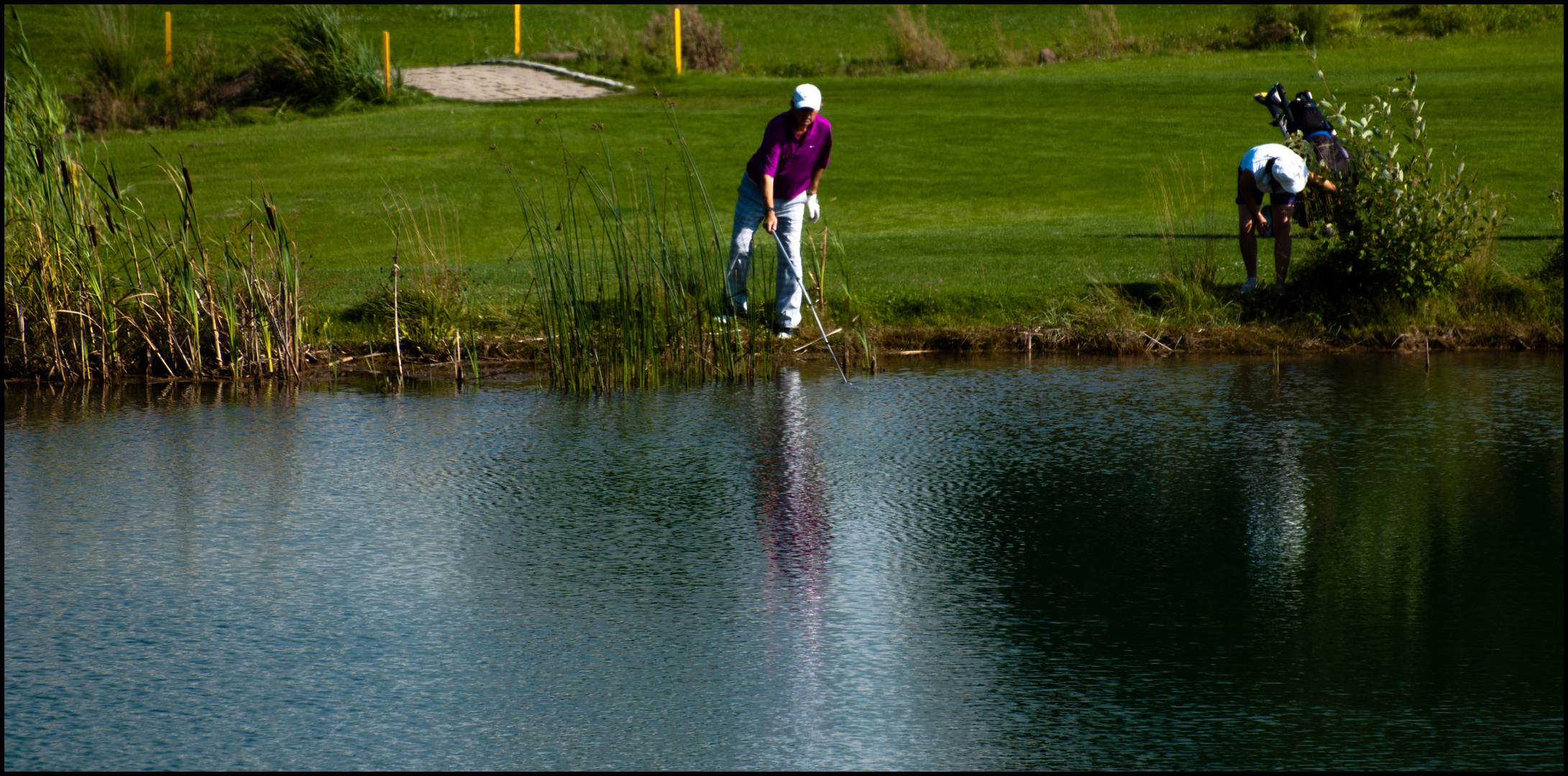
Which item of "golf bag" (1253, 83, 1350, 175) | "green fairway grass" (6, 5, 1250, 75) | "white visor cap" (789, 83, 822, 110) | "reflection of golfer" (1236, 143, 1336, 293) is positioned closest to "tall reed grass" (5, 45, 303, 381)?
"white visor cap" (789, 83, 822, 110)

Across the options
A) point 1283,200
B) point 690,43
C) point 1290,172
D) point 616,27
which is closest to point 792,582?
point 1290,172

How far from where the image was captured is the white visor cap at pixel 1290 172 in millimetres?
10172

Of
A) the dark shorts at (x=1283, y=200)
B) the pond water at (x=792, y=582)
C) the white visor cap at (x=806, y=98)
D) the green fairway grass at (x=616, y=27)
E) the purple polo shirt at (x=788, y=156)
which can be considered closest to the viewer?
the pond water at (x=792, y=582)

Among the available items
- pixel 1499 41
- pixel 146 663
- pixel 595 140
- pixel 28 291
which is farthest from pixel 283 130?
pixel 1499 41

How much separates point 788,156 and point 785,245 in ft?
1.88

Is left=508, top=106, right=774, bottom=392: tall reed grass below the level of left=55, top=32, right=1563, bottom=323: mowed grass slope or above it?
below

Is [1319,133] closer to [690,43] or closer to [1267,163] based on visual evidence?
[1267,163]

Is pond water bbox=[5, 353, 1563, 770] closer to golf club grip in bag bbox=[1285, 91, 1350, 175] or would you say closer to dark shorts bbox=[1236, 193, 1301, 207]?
dark shorts bbox=[1236, 193, 1301, 207]

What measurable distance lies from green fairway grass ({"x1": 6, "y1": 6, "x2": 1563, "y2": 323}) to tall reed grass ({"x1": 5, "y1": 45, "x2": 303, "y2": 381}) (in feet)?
2.42

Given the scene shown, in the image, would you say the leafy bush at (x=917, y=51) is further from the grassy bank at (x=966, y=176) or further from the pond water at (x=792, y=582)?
the pond water at (x=792, y=582)

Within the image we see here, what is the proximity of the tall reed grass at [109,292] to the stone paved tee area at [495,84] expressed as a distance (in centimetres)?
1671

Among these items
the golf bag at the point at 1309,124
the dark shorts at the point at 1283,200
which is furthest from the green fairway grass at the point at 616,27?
the dark shorts at the point at 1283,200

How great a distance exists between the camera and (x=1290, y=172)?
10.2m

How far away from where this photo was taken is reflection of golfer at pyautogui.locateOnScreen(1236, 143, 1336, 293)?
10250 millimetres
